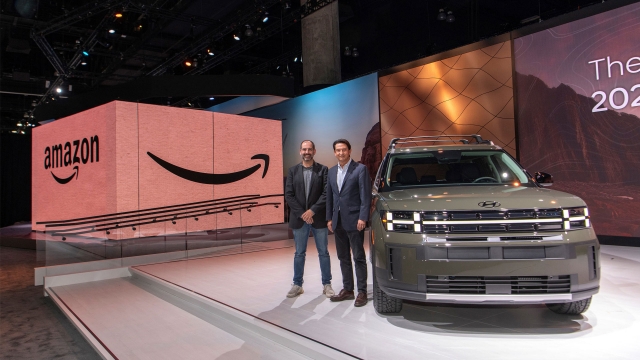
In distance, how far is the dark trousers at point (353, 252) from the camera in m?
3.82

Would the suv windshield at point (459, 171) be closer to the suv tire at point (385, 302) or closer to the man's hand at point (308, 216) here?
the man's hand at point (308, 216)

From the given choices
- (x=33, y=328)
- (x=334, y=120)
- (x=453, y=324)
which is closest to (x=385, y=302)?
(x=453, y=324)

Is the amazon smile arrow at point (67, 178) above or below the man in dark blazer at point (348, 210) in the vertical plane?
above

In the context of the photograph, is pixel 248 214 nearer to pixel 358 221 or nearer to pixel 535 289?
pixel 358 221

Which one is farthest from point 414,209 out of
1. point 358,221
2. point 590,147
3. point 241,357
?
point 590,147

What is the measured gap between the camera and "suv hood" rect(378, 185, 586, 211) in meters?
2.86

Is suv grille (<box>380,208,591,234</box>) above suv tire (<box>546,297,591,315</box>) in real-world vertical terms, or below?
above

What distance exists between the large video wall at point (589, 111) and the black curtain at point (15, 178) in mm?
22093

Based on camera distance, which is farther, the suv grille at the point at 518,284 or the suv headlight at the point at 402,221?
the suv headlight at the point at 402,221

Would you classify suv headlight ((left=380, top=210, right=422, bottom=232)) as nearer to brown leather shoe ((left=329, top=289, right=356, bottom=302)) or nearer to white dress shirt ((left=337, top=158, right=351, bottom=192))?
white dress shirt ((left=337, top=158, right=351, bottom=192))

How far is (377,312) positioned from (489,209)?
4.31ft

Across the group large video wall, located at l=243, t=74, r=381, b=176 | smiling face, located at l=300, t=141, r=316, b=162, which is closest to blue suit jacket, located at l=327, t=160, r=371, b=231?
smiling face, located at l=300, t=141, r=316, b=162

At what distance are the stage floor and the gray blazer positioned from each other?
2.47ft

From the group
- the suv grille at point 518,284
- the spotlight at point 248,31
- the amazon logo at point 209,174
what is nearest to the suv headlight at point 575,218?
the suv grille at point 518,284
